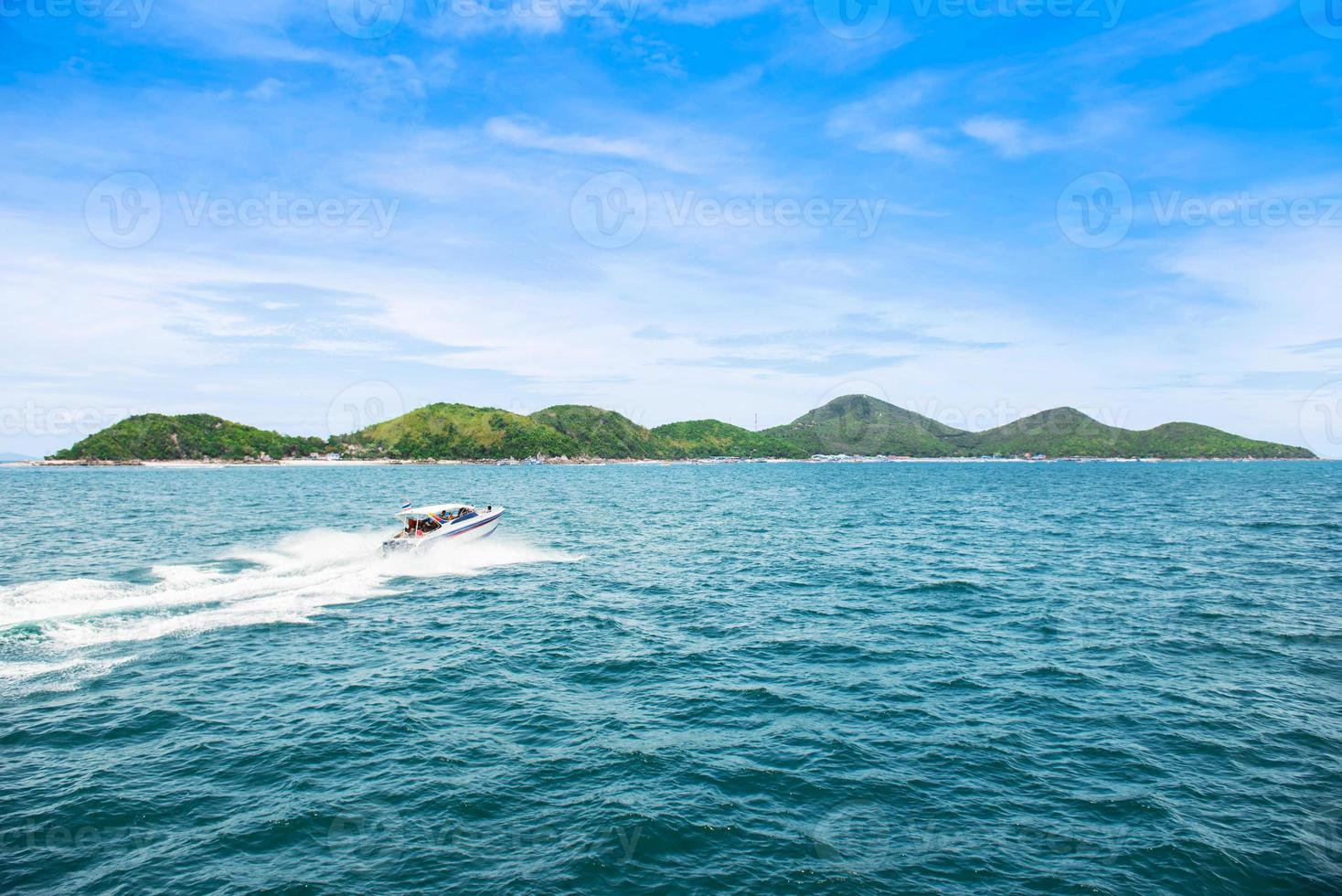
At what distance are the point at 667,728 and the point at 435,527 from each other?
35057 millimetres

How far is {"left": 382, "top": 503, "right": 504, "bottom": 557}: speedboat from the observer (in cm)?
4716

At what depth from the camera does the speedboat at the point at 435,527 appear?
47156mm

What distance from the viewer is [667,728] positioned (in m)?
19.9

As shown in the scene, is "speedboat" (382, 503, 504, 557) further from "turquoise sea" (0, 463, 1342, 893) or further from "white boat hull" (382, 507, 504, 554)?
"turquoise sea" (0, 463, 1342, 893)

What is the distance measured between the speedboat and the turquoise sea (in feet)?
6.26

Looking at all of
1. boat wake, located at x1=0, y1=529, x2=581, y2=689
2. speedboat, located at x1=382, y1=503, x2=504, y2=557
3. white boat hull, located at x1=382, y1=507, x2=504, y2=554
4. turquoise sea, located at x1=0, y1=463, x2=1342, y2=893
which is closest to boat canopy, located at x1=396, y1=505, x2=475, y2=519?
speedboat, located at x1=382, y1=503, x2=504, y2=557

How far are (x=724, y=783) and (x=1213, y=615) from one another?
99.8 feet

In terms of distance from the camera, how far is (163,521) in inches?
2758

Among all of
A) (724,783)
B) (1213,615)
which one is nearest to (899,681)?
(724,783)

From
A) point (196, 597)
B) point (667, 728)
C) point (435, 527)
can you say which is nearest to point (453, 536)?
point (435, 527)

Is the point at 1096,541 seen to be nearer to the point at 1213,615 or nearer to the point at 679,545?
the point at 1213,615

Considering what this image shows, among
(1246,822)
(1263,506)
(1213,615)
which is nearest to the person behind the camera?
(1246,822)

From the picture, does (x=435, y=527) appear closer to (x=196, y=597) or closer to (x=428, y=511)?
(x=428, y=511)

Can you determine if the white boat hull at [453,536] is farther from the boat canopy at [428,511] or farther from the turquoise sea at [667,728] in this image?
the turquoise sea at [667,728]
